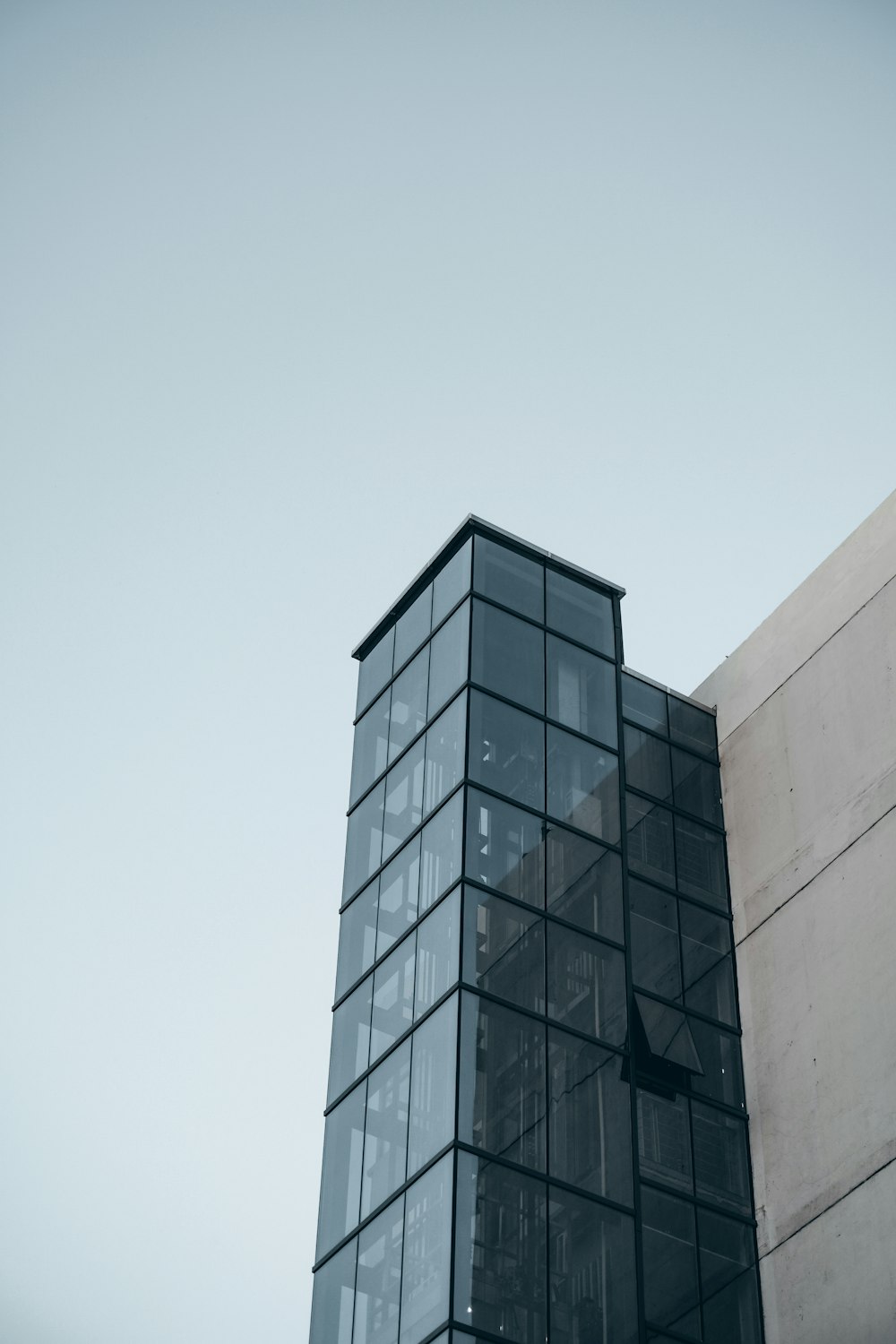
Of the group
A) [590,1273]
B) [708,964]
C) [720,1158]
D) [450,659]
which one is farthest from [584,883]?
[590,1273]

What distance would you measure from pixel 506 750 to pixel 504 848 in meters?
2.08

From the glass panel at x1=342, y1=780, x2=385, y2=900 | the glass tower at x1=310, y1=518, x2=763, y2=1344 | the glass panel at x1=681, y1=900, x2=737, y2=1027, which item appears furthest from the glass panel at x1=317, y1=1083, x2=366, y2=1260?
the glass panel at x1=681, y1=900, x2=737, y2=1027

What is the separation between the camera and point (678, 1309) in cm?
2656

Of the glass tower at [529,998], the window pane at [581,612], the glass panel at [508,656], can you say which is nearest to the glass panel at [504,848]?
the glass tower at [529,998]

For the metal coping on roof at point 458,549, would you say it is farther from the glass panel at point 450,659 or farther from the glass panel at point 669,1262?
the glass panel at point 669,1262

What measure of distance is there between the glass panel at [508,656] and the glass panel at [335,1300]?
33.0ft

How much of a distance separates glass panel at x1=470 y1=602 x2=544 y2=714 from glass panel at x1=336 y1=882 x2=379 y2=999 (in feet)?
14.2

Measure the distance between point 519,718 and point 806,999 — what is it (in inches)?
278

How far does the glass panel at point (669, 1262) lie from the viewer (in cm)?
2638

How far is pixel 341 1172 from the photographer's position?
2902 centimetres

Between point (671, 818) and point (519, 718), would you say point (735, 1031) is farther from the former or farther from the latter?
point (519, 718)

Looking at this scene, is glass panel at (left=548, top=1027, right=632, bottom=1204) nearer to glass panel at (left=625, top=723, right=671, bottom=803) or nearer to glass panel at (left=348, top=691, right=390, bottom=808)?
glass panel at (left=625, top=723, right=671, bottom=803)

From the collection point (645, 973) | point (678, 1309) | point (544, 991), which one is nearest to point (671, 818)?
point (645, 973)

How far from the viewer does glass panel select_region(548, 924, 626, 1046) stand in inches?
1118
